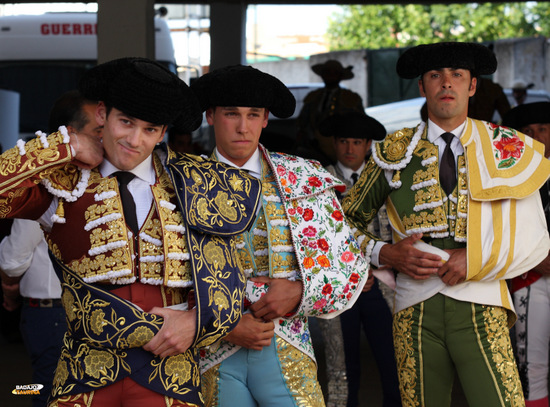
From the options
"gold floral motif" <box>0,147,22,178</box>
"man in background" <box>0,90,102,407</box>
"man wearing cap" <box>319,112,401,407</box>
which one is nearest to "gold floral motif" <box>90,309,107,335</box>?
"gold floral motif" <box>0,147,22,178</box>

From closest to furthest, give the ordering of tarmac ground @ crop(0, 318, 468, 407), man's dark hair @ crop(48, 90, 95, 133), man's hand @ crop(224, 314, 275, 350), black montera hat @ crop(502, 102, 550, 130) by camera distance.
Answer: man's hand @ crop(224, 314, 275, 350) < man's dark hair @ crop(48, 90, 95, 133) < black montera hat @ crop(502, 102, 550, 130) < tarmac ground @ crop(0, 318, 468, 407)

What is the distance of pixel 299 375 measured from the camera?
122 inches

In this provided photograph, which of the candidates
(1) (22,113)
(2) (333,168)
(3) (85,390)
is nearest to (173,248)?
(3) (85,390)

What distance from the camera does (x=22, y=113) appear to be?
9500 millimetres

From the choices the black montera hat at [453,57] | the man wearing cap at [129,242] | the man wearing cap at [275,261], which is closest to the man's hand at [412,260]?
the man wearing cap at [275,261]

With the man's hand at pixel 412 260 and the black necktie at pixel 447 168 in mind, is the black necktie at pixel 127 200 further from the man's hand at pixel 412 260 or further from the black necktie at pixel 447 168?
the black necktie at pixel 447 168

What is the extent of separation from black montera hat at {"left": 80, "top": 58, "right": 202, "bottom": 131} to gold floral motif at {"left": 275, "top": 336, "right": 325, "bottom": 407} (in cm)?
103

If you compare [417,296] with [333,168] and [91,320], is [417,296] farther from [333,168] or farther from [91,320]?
[333,168]

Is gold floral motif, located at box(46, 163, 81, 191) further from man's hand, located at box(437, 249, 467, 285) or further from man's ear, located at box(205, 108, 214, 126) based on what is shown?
man's hand, located at box(437, 249, 467, 285)

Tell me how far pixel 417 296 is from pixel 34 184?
183 cm

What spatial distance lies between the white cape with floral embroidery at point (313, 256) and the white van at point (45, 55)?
599 centimetres

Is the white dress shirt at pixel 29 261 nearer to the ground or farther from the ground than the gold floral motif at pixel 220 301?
nearer to the ground

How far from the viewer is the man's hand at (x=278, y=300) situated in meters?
3.08

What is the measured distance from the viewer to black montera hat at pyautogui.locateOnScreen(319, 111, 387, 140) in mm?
5781
